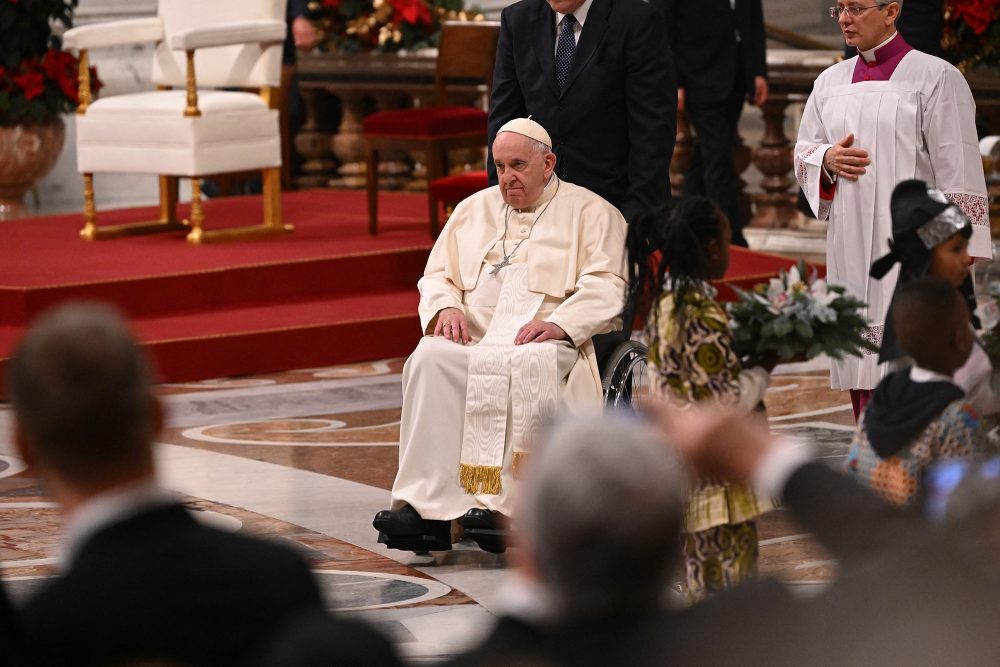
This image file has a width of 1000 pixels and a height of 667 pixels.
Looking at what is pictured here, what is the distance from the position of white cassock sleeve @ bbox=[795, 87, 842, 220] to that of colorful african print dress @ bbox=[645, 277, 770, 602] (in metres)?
1.55

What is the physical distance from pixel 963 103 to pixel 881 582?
3.47 metres

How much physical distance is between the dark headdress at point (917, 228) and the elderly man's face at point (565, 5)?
2.22 metres

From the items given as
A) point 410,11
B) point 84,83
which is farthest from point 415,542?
point 410,11

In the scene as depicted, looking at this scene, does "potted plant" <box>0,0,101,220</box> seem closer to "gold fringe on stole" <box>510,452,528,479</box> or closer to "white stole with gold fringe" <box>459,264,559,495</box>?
"white stole with gold fringe" <box>459,264,559,495</box>

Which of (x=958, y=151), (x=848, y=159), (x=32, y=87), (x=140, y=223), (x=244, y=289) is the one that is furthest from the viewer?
(x=32, y=87)

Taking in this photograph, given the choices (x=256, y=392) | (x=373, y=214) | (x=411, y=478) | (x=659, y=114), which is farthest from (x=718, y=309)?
(x=373, y=214)

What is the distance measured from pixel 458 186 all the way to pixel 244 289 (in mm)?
1114

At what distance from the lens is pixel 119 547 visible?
2.00 metres

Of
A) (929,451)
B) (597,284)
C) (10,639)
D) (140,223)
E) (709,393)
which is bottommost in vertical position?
(140,223)

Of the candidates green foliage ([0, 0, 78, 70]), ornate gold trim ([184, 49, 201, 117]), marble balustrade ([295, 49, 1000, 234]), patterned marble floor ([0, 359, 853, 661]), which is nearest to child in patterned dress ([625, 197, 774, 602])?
patterned marble floor ([0, 359, 853, 661])

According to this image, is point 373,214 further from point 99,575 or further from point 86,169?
point 99,575

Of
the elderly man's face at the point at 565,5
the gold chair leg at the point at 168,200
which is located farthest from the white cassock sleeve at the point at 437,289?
the gold chair leg at the point at 168,200

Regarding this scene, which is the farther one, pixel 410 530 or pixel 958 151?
pixel 958 151

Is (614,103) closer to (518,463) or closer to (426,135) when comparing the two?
(518,463)
